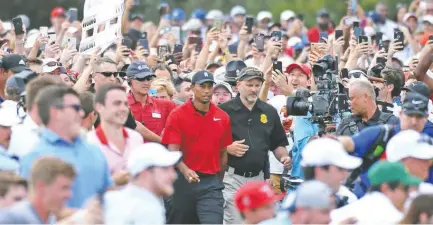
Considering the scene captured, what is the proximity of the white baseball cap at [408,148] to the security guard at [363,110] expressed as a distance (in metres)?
2.59

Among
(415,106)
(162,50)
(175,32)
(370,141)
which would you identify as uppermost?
(415,106)

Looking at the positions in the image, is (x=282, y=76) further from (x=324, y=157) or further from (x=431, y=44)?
(x=324, y=157)

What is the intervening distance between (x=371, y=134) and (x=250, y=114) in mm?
3557

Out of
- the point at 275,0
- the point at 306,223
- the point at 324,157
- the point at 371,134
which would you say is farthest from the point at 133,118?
the point at 275,0

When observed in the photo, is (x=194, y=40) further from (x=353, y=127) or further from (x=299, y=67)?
(x=353, y=127)

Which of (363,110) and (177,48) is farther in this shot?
(177,48)

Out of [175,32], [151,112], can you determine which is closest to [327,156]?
[151,112]

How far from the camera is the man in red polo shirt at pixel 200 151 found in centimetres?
1579

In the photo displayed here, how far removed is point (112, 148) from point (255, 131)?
4143mm

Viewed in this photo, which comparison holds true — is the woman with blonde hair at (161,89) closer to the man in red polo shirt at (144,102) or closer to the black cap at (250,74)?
the man in red polo shirt at (144,102)

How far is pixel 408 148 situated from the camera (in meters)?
12.4

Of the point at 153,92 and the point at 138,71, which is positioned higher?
the point at 138,71

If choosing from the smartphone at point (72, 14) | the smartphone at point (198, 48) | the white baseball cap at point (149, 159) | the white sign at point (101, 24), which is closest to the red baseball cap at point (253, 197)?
the white baseball cap at point (149, 159)

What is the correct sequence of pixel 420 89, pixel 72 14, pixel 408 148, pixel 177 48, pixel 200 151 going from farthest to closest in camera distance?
pixel 72 14, pixel 177 48, pixel 420 89, pixel 200 151, pixel 408 148
